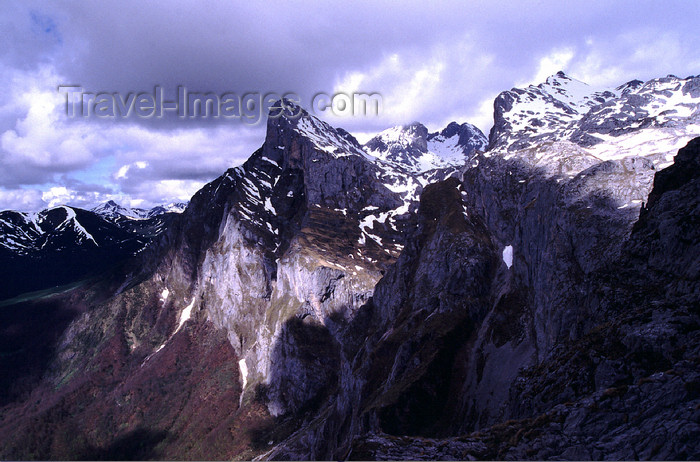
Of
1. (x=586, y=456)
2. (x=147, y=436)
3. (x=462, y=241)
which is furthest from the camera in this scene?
(x=147, y=436)

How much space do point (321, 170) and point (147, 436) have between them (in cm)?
14123

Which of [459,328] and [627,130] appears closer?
[459,328]

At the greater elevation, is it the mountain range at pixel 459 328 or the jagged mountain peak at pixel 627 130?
the jagged mountain peak at pixel 627 130

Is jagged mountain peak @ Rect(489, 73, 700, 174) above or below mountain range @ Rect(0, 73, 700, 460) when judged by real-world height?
above

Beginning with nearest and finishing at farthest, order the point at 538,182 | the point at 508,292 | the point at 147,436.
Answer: the point at 508,292
the point at 538,182
the point at 147,436

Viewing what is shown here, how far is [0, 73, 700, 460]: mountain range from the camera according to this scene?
1938 centimetres

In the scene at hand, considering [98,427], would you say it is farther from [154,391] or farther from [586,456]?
[586,456]

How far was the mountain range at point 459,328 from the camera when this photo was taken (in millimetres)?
19375

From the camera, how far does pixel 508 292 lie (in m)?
62.9

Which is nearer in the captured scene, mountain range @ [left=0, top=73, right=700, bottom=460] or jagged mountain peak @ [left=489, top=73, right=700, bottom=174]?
mountain range @ [left=0, top=73, right=700, bottom=460]

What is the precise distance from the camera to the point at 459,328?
6819cm

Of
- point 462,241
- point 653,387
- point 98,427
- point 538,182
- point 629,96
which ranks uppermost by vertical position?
point 629,96

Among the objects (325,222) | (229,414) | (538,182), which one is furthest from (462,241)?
(229,414)

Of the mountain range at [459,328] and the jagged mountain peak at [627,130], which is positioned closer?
the mountain range at [459,328]
